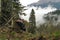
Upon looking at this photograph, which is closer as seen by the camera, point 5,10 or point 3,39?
point 3,39

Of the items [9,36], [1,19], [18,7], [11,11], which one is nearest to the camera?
[9,36]

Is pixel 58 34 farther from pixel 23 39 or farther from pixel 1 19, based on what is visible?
pixel 1 19

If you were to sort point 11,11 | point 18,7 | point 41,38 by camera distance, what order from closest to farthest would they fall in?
point 41,38, point 11,11, point 18,7

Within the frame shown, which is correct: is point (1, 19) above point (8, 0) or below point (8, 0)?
below

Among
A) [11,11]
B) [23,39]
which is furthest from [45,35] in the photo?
[11,11]

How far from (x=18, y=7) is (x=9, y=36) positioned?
47.3 ft

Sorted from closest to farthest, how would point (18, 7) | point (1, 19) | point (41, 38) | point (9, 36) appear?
point (41, 38) < point (9, 36) < point (1, 19) < point (18, 7)

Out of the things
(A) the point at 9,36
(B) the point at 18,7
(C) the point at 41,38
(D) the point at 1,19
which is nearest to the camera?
(C) the point at 41,38

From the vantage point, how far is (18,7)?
81.2 ft

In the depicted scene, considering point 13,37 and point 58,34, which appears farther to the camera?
point 13,37

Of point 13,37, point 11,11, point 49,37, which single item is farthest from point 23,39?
point 11,11

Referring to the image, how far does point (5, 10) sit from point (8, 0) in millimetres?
1109

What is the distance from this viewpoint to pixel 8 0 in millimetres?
23188

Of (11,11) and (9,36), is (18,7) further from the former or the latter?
(9,36)
